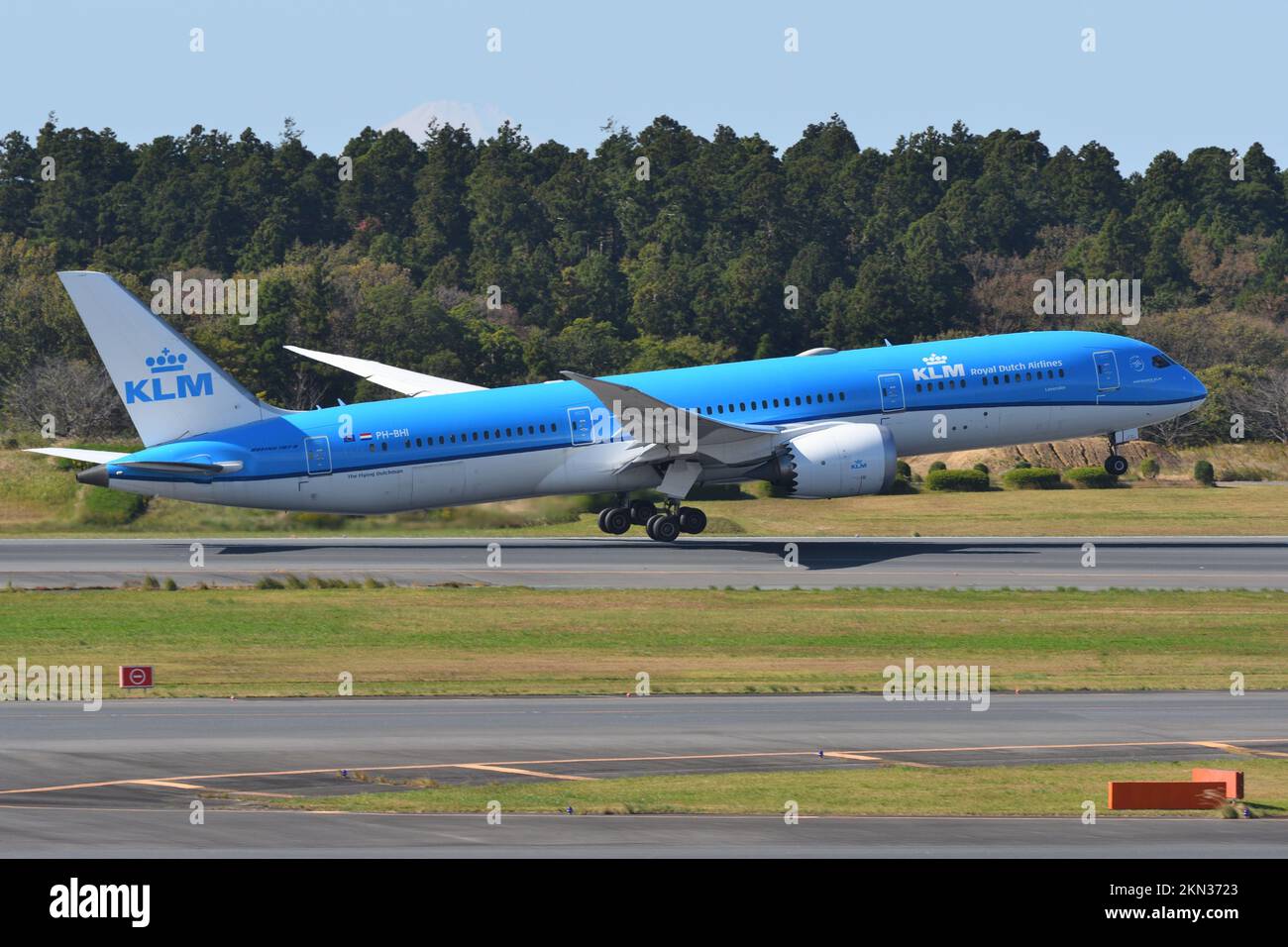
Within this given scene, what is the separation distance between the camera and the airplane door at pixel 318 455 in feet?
186

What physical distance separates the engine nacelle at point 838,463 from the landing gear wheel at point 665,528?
470 centimetres

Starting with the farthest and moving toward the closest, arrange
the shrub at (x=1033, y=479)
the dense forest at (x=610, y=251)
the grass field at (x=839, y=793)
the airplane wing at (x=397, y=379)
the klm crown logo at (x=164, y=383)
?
1. the dense forest at (x=610, y=251)
2. the shrub at (x=1033, y=479)
3. the airplane wing at (x=397, y=379)
4. the klm crown logo at (x=164, y=383)
5. the grass field at (x=839, y=793)

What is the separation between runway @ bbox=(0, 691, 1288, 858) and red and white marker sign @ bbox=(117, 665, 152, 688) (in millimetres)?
2007

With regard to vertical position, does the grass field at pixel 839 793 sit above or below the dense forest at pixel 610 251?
below

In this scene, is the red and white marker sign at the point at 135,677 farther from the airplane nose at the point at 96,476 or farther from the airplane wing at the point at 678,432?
the airplane wing at the point at 678,432

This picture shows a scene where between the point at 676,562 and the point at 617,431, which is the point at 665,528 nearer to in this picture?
the point at 676,562

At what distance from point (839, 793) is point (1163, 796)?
4682 millimetres

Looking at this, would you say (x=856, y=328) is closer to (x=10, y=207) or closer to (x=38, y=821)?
(x=10, y=207)

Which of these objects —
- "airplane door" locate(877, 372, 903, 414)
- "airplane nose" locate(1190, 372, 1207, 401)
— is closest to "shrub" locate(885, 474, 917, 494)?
"airplane nose" locate(1190, 372, 1207, 401)

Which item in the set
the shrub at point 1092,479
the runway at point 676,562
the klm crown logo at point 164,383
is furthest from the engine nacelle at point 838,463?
the shrub at point 1092,479

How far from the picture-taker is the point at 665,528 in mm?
62094

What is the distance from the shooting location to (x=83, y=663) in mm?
40312

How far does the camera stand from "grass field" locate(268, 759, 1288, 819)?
86.4ft
